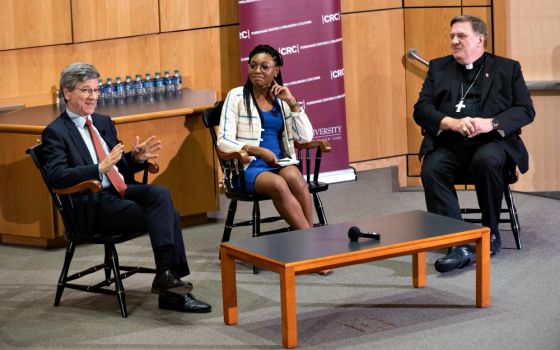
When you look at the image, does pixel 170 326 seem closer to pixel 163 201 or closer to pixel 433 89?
pixel 163 201

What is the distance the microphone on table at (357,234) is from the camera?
16.0 feet

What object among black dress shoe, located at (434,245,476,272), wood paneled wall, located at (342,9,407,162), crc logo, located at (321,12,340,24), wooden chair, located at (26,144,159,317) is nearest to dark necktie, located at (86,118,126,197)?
wooden chair, located at (26,144,159,317)

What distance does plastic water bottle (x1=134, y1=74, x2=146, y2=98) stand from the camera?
7.44 meters

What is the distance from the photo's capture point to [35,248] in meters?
6.70

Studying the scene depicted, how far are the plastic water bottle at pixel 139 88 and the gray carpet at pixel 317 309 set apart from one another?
133cm

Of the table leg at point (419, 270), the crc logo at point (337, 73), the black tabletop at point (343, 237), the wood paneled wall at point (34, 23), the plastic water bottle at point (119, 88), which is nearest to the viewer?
the black tabletop at point (343, 237)

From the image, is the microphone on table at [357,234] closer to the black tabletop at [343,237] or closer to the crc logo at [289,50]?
the black tabletop at [343,237]

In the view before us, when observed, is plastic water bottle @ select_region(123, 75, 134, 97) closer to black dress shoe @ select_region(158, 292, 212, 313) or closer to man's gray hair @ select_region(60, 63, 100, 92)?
man's gray hair @ select_region(60, 63, 100, 92)

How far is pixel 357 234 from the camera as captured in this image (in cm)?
488

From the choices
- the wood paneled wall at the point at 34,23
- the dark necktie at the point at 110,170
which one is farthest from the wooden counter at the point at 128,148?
the dark necktie at the point at 110,170

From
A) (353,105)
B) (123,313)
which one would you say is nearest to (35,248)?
(123,313)

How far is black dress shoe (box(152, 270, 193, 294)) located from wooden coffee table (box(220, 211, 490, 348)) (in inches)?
9.7

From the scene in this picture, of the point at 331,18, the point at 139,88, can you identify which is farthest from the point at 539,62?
the point at 139,88

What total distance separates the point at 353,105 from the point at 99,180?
3.68m
